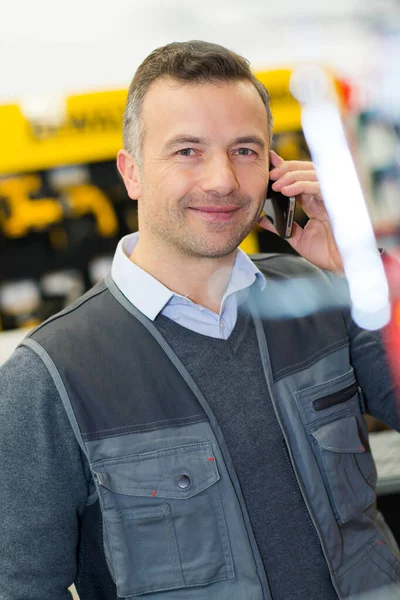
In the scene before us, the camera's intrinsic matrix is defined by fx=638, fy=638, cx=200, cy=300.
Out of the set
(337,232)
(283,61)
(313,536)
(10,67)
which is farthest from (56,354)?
(283,61)

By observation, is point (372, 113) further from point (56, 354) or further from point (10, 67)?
point (56, 354)

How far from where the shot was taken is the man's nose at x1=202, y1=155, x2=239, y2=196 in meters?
1.19

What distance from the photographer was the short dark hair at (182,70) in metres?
1.22

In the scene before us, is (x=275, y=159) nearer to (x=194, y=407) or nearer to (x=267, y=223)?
(x=267, y=223)

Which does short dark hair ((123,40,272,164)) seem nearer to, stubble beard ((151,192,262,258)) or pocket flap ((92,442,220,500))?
stubble beard ((151,192,262,258))

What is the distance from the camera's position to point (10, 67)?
2666 millimetres

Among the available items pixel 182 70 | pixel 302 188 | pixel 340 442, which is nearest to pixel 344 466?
pixel 340 442

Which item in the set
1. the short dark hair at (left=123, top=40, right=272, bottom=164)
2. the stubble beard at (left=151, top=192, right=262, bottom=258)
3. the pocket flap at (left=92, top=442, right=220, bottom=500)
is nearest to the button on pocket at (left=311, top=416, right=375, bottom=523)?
the pocket flap at (left=92, top=442, right=220, bottom=500)

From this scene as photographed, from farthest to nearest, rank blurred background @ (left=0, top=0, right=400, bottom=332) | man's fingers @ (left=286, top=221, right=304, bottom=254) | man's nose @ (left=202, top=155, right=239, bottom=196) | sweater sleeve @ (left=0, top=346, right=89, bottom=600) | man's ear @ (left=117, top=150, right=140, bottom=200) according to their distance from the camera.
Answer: blurred background @ (left=0, top=0, right=400, bottom=332), man's fingers @ (left=286, top=221, right=304, bottom=254), man's ear @ (left=117, top=150, right=140, bottom=200), man's nose @ (left=202, top=155, right=239, bottom=196), sweater sleeve @ (left=0, top=346, right=89, bottom=600)

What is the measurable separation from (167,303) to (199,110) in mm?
370

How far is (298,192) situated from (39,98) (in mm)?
1626

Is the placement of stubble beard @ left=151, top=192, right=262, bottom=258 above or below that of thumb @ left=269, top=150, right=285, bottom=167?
below

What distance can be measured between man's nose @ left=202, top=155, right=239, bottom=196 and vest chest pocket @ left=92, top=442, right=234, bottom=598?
1.62 feet

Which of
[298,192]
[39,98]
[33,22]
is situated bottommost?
[298,192]
